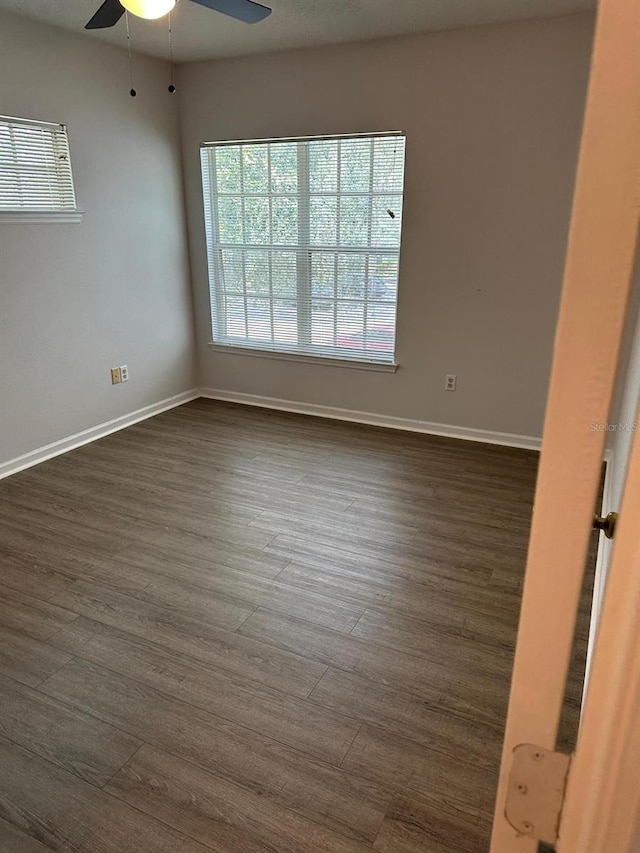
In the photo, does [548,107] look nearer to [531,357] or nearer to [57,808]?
[531,357]

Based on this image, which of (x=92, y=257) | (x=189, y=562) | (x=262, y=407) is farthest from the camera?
(x=262, y=407)

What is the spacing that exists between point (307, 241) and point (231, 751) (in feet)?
10.9

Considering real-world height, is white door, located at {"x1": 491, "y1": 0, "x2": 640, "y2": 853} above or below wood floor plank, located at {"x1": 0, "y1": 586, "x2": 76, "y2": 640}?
above

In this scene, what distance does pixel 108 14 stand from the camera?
2.36 metres

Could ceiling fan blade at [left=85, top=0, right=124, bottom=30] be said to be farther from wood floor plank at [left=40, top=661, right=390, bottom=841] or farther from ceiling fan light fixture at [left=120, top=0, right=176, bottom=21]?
wood floor plank at [left=40, top=661, right=390, bottom=841]

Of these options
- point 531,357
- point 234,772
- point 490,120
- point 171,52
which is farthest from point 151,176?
point 234,772

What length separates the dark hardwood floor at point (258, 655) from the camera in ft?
4.80

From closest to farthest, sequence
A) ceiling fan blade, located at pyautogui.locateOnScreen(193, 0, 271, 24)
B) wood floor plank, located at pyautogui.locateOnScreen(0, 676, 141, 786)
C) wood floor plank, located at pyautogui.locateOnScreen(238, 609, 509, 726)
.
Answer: wood floor plank, located at pyautogui.locateOnScreen(0, 676, 141, 786) < wood floor plank, located at pyautogui.locateOnScreen(238, 609, 509, 726) < ceiling fan blade, located at pyautogui.locateOnScreen(193, 0, 271, 24)

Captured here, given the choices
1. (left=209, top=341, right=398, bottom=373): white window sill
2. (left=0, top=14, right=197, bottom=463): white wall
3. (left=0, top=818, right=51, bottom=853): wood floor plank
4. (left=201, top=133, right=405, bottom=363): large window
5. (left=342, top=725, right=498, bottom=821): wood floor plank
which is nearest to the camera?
(left=0, top=818, right=51, bottom=853): wood floor plank

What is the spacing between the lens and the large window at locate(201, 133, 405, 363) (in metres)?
3.77

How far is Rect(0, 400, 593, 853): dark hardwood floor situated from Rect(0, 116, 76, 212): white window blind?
1.58 meters

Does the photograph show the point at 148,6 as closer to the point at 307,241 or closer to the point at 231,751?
the point at 307,241

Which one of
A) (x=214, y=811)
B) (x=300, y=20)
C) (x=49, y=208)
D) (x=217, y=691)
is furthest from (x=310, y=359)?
(x=214, y=811)

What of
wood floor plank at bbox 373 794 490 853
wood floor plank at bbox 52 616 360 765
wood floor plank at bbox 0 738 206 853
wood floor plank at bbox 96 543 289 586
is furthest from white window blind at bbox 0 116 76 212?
wood floor plank at bbox 373 794 490 853
